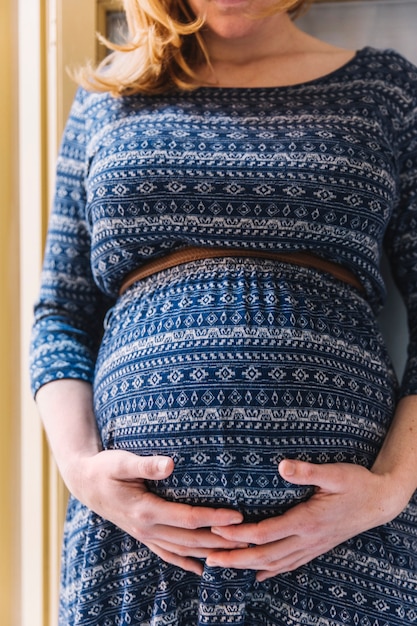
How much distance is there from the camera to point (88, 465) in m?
0.94

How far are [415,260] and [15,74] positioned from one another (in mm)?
687

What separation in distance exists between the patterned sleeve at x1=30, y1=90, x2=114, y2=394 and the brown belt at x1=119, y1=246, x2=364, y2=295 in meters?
0.12

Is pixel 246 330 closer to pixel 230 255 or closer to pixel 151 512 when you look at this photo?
pixel 230 255

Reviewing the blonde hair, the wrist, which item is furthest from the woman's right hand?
the blonde hair

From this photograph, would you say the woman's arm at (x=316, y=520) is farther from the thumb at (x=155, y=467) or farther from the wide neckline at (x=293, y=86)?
A: the wide neckline at (x=293, y=86)

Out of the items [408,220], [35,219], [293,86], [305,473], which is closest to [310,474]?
[305,473]

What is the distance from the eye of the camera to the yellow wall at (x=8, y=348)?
116 centimetres

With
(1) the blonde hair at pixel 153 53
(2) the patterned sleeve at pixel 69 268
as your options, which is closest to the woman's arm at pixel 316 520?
(2) the patterned sleeve at pixel 69 268

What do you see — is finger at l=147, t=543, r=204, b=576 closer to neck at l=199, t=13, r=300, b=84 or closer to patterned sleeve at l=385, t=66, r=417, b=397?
patterned sleeve at l=385, t=66, r=417, b=397

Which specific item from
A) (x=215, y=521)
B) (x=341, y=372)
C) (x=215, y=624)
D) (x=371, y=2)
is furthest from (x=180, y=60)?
(x=215, y=624)

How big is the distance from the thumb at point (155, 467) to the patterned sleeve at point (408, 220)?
0.38m

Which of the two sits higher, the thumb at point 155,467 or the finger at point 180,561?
the thumb at point 155,467

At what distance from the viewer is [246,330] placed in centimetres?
90

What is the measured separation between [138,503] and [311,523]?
207 mm
